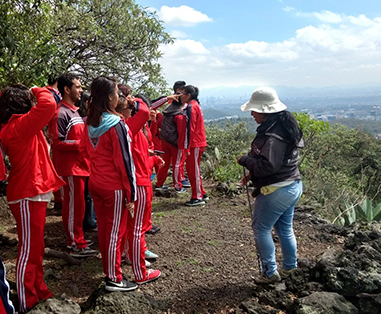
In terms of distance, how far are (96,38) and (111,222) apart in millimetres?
7289

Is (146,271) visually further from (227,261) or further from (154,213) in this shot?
(154,213)

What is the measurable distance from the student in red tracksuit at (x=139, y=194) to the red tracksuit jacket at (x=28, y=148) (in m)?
0.80

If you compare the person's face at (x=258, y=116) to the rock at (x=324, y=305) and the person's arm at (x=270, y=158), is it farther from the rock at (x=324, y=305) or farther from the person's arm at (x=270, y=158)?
the rock at (x=324, y=305)

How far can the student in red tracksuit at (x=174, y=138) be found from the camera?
274 inches

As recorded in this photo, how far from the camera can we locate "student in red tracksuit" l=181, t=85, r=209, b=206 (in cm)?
649

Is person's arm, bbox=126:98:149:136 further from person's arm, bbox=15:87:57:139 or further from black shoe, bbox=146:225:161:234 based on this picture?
black shoe, bbox=146:225:161:234

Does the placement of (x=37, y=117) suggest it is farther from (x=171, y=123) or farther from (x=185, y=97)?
(x=171, y=123)

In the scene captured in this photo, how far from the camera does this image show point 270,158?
10.1ft

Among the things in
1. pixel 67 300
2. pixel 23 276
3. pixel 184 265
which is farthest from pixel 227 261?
pixel 23 276

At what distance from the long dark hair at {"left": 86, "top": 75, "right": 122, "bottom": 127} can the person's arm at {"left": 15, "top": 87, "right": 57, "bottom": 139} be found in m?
0.34

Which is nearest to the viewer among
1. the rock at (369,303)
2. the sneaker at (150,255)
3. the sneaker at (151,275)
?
the rock at (369,303)

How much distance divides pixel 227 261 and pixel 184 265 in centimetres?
54

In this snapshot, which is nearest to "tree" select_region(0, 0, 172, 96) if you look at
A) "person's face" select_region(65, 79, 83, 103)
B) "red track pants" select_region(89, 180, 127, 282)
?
"person's face" select_region(65, 79, 83, 103)

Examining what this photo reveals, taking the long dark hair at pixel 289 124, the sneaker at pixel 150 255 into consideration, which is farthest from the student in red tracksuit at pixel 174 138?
the long dark hair at pixel 289 124
